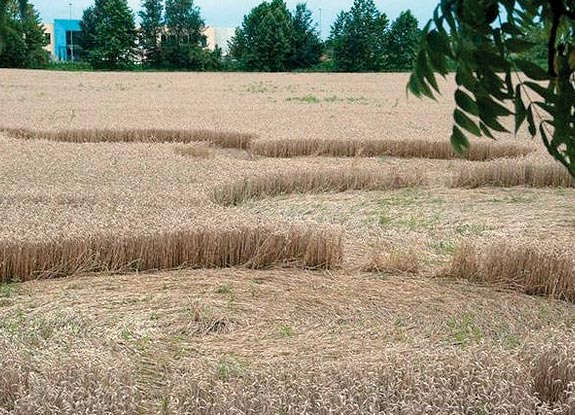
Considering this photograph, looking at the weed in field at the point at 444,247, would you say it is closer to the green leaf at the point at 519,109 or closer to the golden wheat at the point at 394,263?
the golden wheat at the point at 394,263

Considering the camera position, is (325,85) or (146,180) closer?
(146,180)

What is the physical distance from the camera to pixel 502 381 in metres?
3.34

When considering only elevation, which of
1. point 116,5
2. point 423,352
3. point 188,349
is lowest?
point 188,349

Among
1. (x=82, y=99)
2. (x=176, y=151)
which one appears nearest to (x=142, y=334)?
(x=176, y=151)

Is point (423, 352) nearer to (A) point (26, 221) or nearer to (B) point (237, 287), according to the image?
(B) point (237, 287)

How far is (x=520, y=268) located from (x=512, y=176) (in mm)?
4868

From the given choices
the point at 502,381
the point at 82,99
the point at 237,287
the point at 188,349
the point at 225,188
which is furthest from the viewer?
the point at 82,99

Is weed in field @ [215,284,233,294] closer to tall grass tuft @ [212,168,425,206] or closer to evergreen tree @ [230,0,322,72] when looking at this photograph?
tall grass tuft @ [212,168,425,206]

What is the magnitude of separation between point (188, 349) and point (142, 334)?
34 centimetres

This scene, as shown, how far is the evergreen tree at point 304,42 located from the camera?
49609mm

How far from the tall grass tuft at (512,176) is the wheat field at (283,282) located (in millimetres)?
27

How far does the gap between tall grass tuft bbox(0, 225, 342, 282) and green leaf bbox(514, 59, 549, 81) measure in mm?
5177

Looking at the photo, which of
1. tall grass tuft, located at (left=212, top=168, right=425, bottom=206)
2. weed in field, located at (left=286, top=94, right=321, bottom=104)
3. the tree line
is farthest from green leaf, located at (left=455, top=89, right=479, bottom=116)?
the tree line

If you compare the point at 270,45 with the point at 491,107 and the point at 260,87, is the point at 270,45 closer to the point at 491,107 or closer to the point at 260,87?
the point at 260,87
